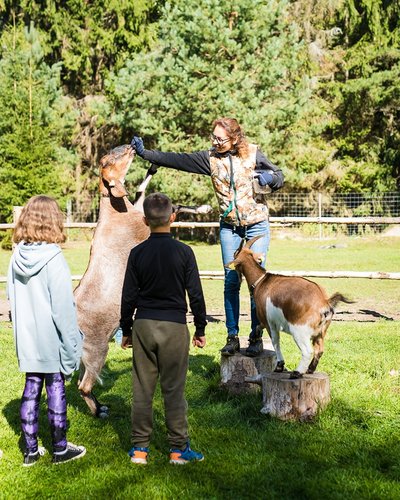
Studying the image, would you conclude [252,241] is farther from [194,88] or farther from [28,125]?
[28,125]

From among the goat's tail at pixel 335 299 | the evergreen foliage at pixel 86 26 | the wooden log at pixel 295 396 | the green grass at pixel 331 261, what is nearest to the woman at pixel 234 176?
the wooden log at pixel 295 396

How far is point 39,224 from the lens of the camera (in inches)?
153

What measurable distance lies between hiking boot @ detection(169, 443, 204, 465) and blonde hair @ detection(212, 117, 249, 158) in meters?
2.55

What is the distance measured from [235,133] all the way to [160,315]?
79.7 inches

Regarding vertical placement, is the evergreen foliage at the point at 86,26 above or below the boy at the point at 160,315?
above

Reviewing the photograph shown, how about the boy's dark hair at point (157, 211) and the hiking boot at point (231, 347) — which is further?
the hiking boot at point (231, 347)

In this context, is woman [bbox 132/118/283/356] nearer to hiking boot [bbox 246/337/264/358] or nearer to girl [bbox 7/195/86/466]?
hiking boot [bbox 246/337/264/358]

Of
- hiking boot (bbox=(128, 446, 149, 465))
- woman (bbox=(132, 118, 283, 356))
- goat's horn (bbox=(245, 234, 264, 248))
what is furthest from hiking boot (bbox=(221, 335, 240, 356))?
hiking boot (bbox=(128, 446, 149, 465))

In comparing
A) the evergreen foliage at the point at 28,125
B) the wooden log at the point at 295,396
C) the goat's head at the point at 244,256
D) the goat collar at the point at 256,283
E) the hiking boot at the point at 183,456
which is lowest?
the hiking boot at the point at 183,456

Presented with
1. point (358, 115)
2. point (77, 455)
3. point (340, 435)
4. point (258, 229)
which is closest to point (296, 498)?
point (340, 435)

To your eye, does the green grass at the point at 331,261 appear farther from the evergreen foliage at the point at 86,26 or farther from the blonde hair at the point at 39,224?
the evergreen foliage at the point at 86,26

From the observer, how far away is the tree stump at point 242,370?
5.35 metres

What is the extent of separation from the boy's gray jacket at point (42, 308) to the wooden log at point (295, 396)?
5.61 ft

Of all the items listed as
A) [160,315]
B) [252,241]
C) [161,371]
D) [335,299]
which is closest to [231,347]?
[252,241]
